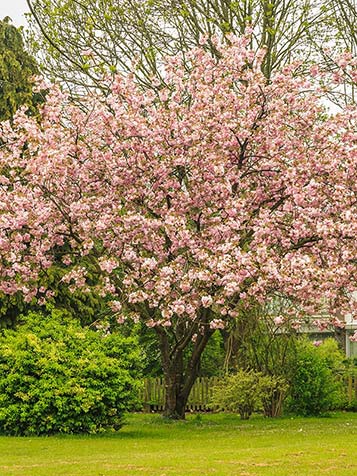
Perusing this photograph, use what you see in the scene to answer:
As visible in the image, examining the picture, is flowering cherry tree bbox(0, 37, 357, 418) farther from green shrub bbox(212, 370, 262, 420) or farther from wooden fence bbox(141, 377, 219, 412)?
wooden fence bbox(141, 377, 219, 412)

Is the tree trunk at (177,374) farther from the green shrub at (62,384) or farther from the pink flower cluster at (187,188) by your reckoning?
the green shrub at (62,384)

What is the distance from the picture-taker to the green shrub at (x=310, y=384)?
711 inches

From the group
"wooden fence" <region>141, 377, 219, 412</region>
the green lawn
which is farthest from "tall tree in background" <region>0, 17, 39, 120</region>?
the green lawn

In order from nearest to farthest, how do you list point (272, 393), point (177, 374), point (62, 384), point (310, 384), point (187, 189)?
point (62, 384) < point (187, 189) < point (177, 374) < point (272, 393) < point (310, 384)

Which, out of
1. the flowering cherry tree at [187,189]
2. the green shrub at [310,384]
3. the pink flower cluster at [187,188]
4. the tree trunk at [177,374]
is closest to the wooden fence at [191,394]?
the green shrub at [310,384]

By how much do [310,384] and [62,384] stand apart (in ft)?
22.1

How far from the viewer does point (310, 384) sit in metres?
18.1

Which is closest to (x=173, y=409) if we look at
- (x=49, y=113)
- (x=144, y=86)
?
(x=49, y=113)

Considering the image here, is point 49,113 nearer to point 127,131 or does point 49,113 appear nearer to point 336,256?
point 127,131

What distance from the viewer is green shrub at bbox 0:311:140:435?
13523mm

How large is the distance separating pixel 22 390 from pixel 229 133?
577 centimetres

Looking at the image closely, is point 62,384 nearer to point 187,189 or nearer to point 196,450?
point 196,450

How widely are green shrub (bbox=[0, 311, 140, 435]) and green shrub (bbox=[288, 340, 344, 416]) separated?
505cm

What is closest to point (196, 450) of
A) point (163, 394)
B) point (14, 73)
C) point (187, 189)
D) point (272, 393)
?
point (187, 189)
